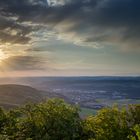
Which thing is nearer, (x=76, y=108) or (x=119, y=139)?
(x=119, y=139)

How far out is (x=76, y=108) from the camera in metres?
64.9

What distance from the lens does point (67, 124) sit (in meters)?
58.9

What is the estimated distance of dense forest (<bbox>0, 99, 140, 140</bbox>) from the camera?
57.3 metres

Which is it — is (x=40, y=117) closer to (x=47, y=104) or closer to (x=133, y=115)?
(x=47, y=104)

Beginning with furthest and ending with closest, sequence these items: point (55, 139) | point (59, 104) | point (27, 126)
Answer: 1. point (59, 104)
2. point (27, 126)
3. point (55, 139)

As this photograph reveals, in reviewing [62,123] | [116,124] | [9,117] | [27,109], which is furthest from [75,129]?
[9,117]

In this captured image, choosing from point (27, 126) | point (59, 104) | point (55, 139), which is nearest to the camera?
point (55, 139)

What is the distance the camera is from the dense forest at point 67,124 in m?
57.3

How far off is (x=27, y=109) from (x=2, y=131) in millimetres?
8098

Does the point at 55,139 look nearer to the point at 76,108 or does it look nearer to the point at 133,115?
the point at 76,108

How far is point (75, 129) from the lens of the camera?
6016 centimetres

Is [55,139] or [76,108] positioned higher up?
[76,108]

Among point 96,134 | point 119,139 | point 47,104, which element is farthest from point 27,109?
point 119,139

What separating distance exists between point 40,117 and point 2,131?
8.17m
